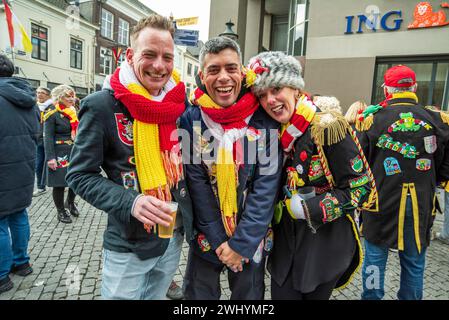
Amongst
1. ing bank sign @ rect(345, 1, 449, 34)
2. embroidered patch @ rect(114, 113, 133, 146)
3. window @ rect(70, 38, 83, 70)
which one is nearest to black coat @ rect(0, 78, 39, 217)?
embroidered patch @ rect(114, 113, 133, 146)

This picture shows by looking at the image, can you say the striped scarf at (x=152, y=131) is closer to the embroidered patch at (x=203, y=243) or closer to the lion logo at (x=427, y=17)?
the embroidered patch at (x=203, y=243)

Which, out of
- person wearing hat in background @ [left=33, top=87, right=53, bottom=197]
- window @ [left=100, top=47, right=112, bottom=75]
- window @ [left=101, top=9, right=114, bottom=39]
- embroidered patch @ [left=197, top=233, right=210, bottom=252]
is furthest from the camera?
window @ [left=101, top=9, right=114, bottom=39]

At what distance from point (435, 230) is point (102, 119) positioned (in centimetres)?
516

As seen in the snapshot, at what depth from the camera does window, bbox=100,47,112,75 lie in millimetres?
23438

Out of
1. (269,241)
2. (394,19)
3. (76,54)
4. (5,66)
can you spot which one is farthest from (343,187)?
(76,54)

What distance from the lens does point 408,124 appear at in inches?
94.7

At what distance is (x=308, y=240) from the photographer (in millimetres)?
1729

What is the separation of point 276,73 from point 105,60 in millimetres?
25727

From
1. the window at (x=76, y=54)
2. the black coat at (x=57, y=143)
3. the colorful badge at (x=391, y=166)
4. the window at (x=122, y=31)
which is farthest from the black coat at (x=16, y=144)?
the window at (x=122, y=31)

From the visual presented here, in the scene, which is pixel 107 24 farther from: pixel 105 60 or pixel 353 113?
pixel 353 113

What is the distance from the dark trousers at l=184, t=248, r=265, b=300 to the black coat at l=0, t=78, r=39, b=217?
6.52 feet

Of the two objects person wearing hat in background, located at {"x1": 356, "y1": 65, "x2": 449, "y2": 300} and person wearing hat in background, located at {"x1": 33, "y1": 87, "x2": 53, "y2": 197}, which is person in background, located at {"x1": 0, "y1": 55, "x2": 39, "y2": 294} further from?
person wearing hat in background, located at {"x1": 33, "y1": 87, "x2": 53, "y2": 197}

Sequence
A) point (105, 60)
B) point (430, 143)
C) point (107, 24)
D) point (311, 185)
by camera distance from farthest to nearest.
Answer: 1. point (107, 24)
2. point (105, 60)
3. point (430, 143)
4. point (311, 185)

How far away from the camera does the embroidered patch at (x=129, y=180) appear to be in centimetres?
153
